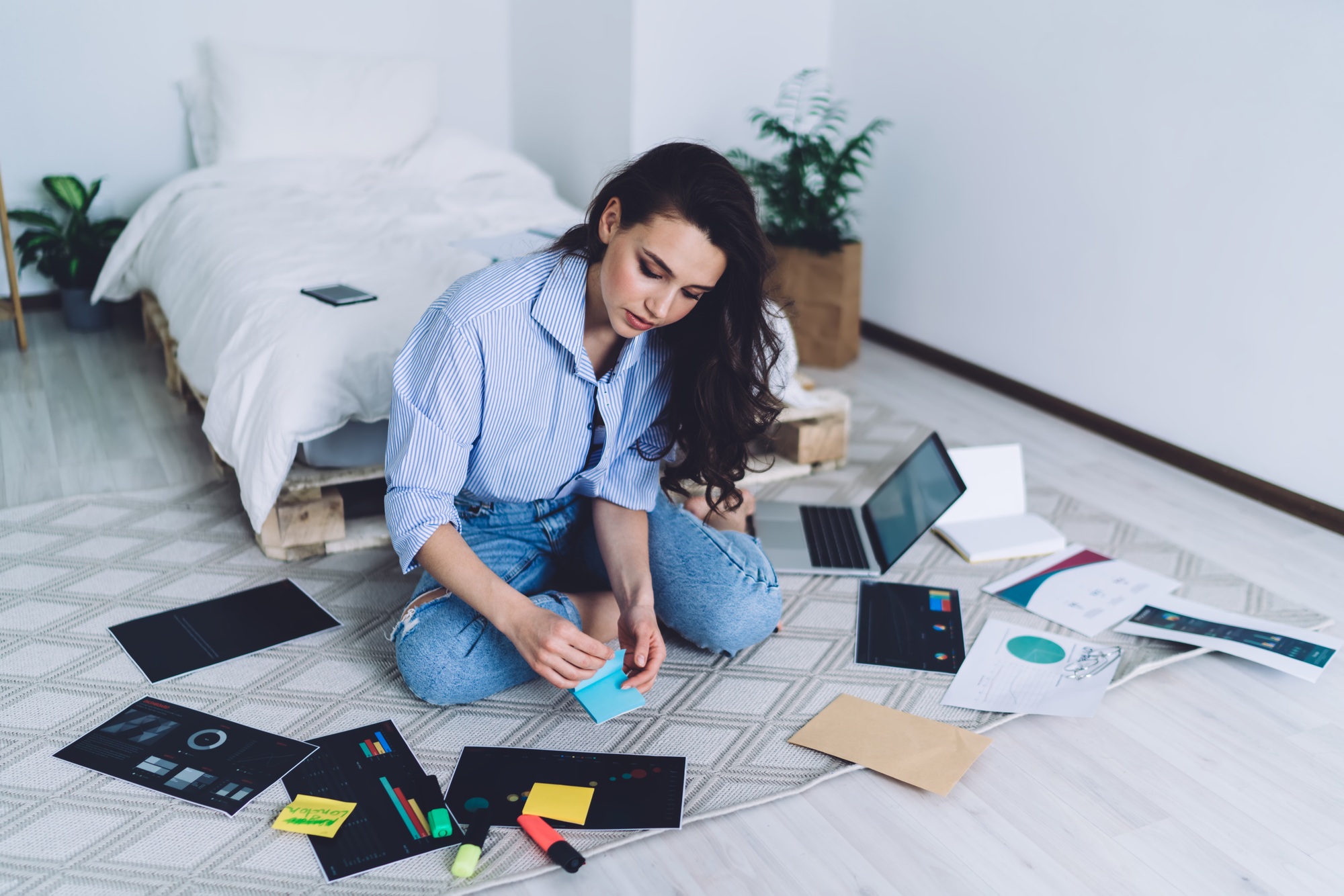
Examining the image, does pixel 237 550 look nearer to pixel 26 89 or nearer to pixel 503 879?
pixel 503 879

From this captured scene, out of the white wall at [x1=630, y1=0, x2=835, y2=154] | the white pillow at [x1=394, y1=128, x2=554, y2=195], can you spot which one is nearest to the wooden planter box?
the white wall at [x1=630, y1=0, x2=835, y2=154]

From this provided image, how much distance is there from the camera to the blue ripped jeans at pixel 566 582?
1.48m

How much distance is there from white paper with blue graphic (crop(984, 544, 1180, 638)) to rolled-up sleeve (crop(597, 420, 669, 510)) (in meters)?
0.72

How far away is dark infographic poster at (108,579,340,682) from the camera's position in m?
1.61

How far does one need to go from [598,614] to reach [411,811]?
419 millimetres

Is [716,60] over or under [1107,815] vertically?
over

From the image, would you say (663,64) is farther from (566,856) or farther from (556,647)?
(566,856)

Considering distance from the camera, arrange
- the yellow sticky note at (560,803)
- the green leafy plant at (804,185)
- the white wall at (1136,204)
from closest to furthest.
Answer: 1. the yellow sticky note at (560,803)
2. the white wall at (1136,204)
3. the green leafy plant at (804,185)

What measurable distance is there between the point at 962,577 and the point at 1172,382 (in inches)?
38.3

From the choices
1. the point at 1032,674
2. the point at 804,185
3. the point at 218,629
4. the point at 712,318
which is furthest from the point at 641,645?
the point at 804,185

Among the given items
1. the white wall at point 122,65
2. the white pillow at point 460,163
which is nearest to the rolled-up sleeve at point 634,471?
the white pillow at point 460,163

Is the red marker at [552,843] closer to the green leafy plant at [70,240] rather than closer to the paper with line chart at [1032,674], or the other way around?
the paper with line chart at [1032,674]

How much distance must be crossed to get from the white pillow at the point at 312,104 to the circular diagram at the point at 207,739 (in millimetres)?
2231

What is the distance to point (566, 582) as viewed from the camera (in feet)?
5.57
